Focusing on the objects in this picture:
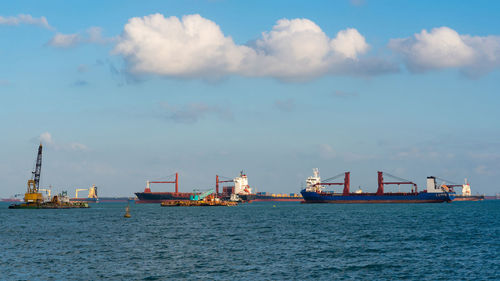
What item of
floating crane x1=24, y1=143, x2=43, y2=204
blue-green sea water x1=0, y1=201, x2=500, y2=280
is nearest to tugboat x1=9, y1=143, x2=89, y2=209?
floating crane x1=24, y1=143, x2=43, y2=204

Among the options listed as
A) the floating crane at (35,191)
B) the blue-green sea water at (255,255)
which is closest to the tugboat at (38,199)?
the floating crane at (35,191)

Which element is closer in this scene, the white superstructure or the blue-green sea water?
the blue-green sea water

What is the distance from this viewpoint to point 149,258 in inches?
1870

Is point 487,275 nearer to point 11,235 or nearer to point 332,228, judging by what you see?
point 332,228

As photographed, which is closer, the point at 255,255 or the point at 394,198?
the point at 255,255

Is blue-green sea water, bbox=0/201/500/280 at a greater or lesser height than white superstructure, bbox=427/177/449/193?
lesser

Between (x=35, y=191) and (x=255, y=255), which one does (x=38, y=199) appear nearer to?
A: (x=35, y=191)

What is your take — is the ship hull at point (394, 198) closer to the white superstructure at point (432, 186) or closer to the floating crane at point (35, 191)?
the white superstructure at point (432, 186)

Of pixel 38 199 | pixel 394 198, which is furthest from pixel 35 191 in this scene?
pixel 394 198

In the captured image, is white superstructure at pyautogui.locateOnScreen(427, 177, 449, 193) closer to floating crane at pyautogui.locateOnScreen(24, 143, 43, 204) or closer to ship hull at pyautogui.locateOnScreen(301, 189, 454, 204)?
ship hull at pyautogui.locateOnScreen(301, 189, 454, 204)

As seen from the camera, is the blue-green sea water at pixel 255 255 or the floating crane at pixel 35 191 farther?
the floating crane at pixel 35 191

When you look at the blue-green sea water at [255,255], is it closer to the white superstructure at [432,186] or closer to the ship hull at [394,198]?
the ship hull at [394,198]

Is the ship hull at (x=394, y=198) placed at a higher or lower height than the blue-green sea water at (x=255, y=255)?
higher

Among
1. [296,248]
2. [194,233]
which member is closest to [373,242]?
[296,248]
